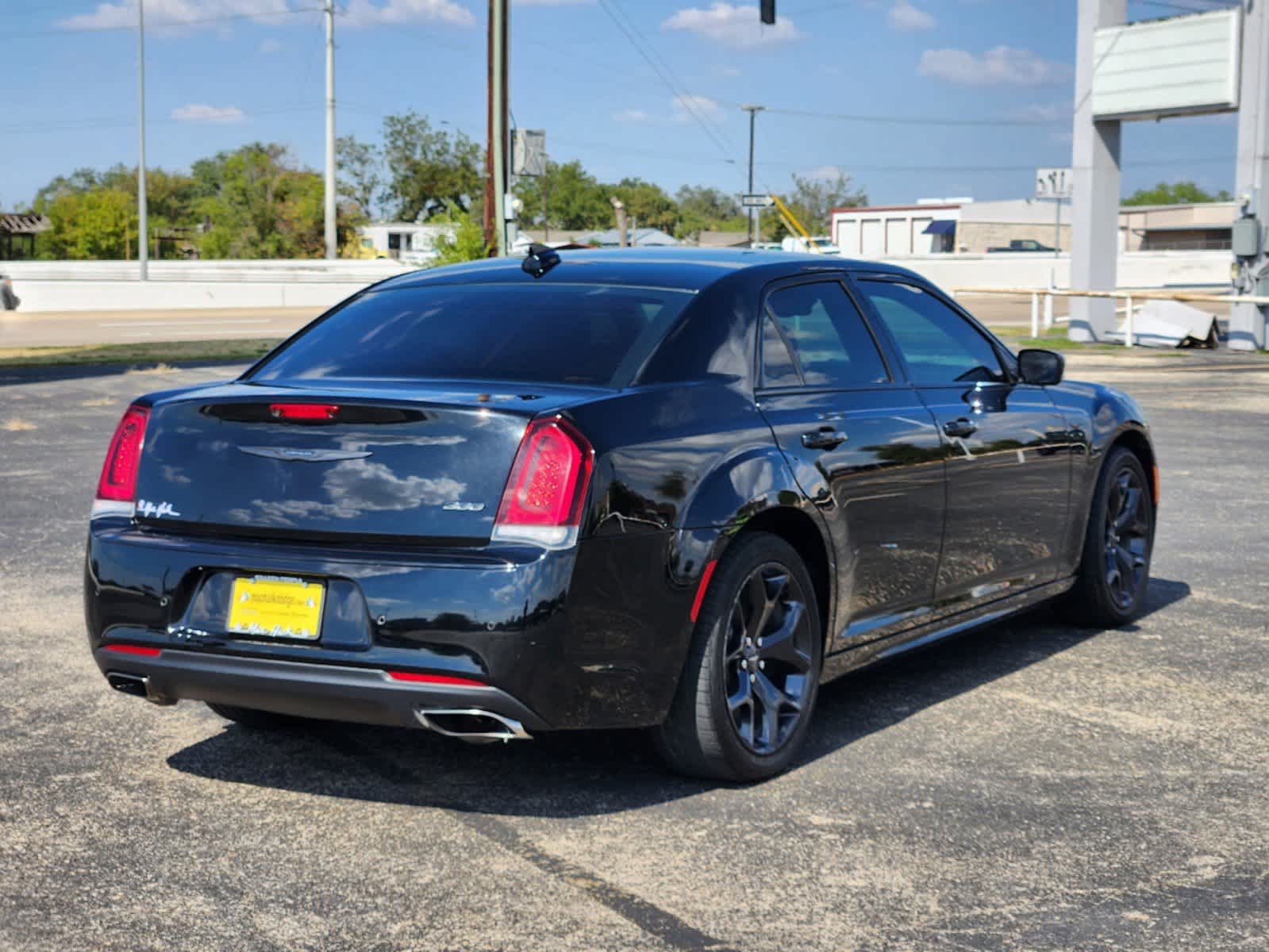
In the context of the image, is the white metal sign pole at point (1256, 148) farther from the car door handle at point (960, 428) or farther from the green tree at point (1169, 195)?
the green tree at point (1169, 195)

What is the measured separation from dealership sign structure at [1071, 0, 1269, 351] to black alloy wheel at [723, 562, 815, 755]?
25.3m

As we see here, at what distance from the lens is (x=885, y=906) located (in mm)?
4008

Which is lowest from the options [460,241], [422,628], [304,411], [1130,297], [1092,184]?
[422,628]

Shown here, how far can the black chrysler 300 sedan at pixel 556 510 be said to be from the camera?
4.41 metres

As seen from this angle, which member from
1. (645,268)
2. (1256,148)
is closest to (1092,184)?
(1256,148)

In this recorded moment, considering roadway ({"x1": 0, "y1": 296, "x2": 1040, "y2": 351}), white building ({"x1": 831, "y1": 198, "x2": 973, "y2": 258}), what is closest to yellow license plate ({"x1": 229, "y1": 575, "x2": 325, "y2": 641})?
roadway ({"x1": 0, "y1": 296, "x2": 1040, "y2": 351})

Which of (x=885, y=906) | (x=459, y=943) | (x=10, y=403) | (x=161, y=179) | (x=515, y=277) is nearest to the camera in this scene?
(x=459, y=943)

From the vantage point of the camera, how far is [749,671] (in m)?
5.05

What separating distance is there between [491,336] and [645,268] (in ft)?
2.13

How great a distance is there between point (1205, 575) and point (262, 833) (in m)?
5.62

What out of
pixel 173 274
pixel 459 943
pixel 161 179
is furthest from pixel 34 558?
pixel 161 179

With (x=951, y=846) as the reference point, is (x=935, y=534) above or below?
above

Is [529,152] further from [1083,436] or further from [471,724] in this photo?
[471,724]

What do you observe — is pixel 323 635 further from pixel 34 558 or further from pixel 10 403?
pixel 10 403
